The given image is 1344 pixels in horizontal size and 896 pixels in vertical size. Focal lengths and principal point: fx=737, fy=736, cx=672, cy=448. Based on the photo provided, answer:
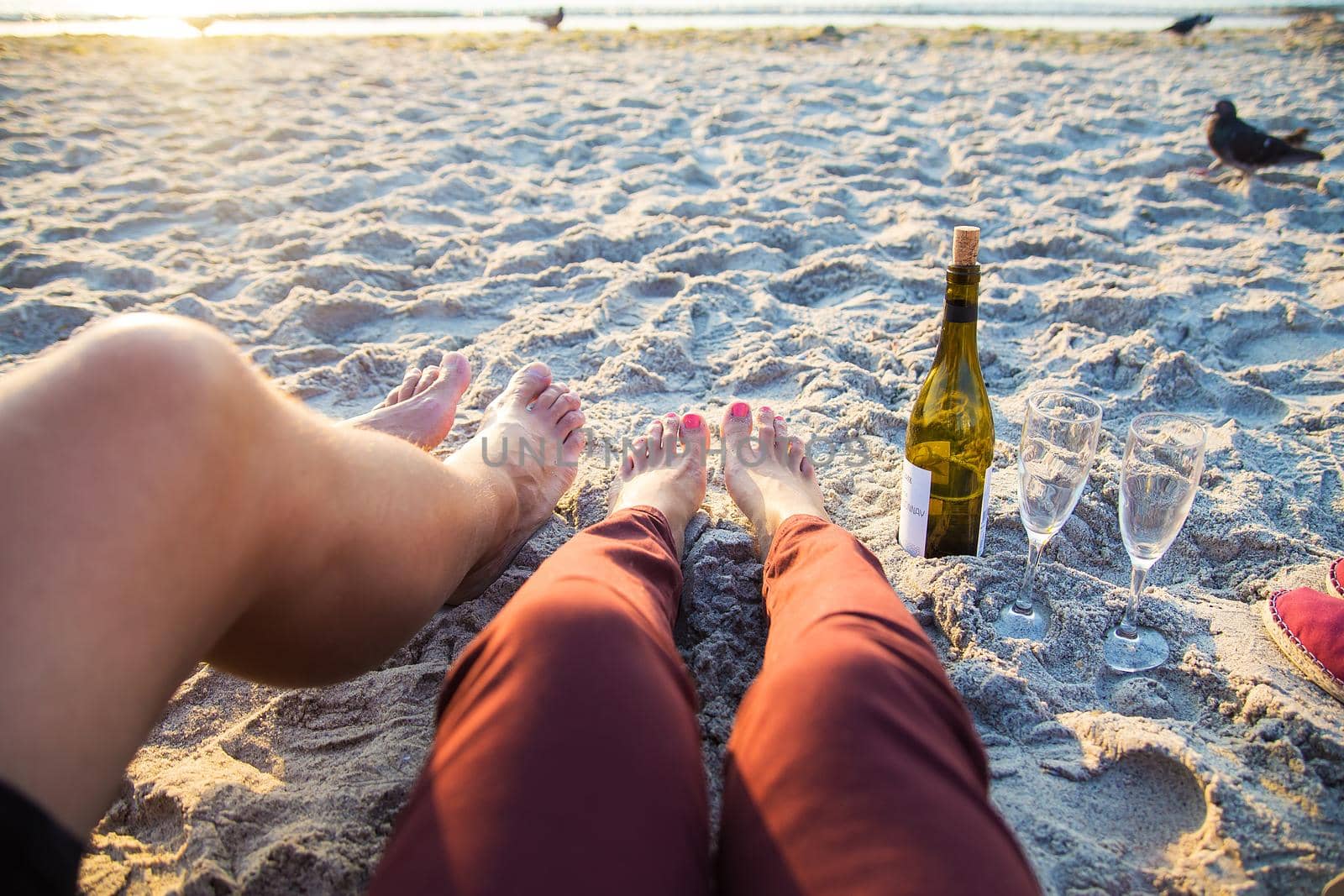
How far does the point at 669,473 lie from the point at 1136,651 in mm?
1034

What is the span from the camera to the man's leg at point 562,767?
0.70 meters

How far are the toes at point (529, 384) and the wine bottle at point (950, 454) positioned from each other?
1.04 m

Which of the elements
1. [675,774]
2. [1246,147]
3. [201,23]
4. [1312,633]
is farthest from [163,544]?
[201,23]

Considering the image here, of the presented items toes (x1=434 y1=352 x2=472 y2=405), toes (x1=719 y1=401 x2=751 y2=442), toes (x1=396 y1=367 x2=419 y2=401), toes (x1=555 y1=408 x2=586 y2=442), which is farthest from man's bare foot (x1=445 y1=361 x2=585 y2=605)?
toes (x1=719 y1=401 x2=751 y2=442)

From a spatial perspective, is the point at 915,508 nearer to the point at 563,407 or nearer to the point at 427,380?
the point at 563,407

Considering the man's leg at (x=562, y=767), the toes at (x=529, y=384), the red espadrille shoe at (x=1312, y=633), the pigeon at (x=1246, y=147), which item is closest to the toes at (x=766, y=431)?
the toes at (x=529, y=384)

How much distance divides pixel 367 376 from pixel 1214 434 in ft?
8.06

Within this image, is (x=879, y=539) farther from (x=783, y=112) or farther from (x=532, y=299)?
(x=783, y=112)

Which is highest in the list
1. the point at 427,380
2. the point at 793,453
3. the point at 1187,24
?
the point at 1187,24

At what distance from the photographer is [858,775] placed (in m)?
0.76

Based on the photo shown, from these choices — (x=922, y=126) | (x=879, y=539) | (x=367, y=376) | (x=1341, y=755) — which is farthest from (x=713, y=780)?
(x=922, y=126)

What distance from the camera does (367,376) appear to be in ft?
7.88

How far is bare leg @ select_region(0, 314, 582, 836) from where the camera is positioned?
0.72 meters

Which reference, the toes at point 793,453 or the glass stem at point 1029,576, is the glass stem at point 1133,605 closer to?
the glass stem at point 1029,576
